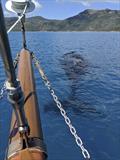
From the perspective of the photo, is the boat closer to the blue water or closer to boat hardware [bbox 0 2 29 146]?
boat hardware [bbox 0 2 29 146]

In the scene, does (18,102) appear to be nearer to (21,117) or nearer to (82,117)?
(21,117)

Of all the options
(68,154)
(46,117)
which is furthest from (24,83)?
(46,117)

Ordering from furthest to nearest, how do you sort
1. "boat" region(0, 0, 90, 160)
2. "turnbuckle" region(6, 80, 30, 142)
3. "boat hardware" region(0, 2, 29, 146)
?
"turnbuckle" region(6, 80, 30, 142), "boat" region(0, 0, 90, 160), "boat hardware" region(0, 2, 29, 146)

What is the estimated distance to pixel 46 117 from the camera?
15516 millimetres

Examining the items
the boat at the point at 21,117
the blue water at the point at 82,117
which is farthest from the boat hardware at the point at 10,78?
the blue water at the point at 82,117

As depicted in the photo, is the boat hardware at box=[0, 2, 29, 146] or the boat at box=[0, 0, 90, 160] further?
the boat at box=[0, 0, 90, 160]

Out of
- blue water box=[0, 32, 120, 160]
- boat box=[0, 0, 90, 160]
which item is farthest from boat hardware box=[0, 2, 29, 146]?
blue water box=[0, 32, 120, 160]

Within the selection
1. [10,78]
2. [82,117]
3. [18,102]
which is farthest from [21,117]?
[82,117]

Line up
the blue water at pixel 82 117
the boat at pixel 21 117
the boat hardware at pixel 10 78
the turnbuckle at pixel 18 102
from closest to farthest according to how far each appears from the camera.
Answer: the boat hardware at pixel 10 78
the boat at pixel 21 117
the turnbuckle at pixel 18 102
the blue water at pixel 82 117

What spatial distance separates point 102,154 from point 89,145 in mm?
618

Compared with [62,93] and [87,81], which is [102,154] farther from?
[87,81]

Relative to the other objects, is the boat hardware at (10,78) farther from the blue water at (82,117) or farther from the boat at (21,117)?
the blue water at (82,117)

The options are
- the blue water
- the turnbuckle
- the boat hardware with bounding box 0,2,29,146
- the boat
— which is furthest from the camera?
the blue water

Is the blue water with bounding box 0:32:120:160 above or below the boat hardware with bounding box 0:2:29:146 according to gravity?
below
